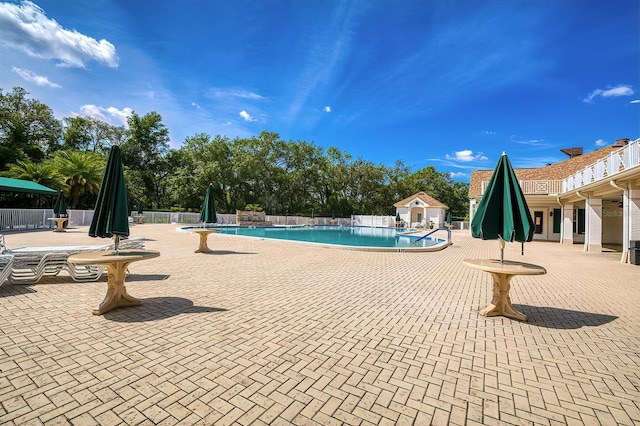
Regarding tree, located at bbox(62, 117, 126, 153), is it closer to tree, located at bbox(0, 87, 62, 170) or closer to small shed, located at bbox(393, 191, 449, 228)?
tree, located at bbox(0, 87, 62, 170)

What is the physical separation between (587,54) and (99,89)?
2274 centimetres

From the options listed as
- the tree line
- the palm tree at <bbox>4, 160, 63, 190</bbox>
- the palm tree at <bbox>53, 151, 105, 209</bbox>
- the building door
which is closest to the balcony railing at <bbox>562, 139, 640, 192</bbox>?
the building door

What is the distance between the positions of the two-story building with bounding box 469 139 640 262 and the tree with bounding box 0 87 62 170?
1552 inches

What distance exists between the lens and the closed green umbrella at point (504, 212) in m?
4.32

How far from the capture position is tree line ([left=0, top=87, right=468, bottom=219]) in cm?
3288

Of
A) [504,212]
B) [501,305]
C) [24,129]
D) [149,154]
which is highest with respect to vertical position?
[24,129]

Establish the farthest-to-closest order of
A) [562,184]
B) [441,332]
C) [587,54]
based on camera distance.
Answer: [562,184] < [587,54] < [441,332]

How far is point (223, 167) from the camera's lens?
3719cm

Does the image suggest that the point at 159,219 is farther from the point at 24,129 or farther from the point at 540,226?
the point at 540,226

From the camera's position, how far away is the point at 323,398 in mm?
2334

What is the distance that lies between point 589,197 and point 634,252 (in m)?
4.66

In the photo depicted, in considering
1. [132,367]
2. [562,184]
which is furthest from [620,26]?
[132,367]

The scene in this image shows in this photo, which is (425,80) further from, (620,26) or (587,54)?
(620,26)

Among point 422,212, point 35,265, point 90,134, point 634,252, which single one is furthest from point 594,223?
point 90,134
